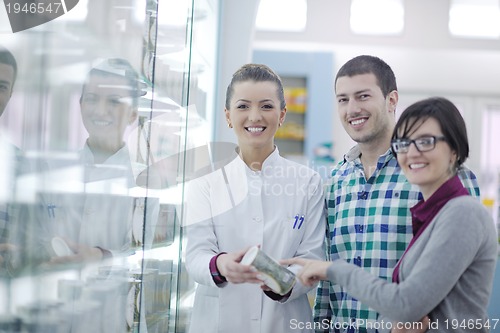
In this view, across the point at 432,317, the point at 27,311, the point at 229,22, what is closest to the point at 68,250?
the point at 27,311

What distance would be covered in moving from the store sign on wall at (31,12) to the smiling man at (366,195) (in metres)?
0.79

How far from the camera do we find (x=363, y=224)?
1728 mm

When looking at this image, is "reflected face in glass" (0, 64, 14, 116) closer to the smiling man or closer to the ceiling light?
the smiling man

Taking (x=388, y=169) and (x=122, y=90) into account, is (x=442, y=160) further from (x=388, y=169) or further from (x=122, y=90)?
(x=122, y=90)

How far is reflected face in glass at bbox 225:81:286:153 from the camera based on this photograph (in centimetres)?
177

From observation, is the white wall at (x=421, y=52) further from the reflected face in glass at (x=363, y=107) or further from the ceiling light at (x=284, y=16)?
the reflected face in glass at (x=363, y=107)

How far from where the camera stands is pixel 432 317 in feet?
4.56

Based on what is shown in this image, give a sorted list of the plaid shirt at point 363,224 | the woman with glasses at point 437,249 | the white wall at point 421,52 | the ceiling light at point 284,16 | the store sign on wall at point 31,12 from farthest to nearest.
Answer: the ceiling light at point 284,16 < the white wall at point 421,52 < the plaid shirt at point 363,224 < the store sign on wall at point 31,12 < the woman with glasses at point 437,249

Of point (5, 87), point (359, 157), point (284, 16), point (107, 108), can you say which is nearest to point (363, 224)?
point (359, 157)

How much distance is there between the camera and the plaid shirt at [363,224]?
1671 millimetres

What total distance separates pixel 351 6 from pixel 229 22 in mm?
3693

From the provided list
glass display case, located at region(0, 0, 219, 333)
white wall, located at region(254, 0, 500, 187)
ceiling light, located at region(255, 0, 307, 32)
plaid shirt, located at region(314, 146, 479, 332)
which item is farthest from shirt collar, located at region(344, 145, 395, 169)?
ceiling light, located at region(255, 0, 307, 32)

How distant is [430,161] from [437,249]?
0.20 meters

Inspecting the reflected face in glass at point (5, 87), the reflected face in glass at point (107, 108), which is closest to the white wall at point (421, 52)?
the reflected face in glass at point (107, 108)
